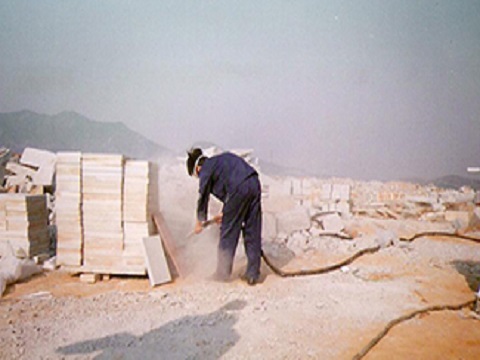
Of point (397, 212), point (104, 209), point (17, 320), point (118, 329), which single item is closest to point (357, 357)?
point (118, 329)

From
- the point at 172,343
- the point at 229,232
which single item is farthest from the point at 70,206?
the point at 172,343

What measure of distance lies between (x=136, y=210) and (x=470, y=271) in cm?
546

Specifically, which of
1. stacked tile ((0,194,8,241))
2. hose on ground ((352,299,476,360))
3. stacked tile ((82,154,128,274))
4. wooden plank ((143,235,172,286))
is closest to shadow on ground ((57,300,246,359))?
hose on ground ((352,299,476,360))

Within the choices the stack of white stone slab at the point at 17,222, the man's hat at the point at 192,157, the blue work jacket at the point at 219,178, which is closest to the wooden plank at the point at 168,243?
the blue work jacket at the point at 219,178

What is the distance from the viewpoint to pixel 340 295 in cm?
474

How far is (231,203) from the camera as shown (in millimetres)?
5254

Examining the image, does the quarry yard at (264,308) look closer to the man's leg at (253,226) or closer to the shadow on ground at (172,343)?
the shadow on ground at (172,343)

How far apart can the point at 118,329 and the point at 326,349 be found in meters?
1.87

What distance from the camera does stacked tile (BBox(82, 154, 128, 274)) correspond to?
5.31 meters

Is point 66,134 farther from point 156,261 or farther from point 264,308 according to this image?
point 264,308

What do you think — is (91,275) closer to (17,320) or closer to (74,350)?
(17,320)

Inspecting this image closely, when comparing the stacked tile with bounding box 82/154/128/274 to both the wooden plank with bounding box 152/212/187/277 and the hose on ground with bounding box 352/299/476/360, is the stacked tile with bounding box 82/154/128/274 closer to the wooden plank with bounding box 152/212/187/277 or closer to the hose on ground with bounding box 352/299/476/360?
the wooden plank with bounding box 152/212/187/277

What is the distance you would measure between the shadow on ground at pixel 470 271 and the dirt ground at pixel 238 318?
4cm

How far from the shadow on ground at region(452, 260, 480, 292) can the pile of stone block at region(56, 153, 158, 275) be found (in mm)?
4754
